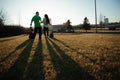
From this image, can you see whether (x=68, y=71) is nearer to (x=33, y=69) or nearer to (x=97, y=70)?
(x=97, y=70)

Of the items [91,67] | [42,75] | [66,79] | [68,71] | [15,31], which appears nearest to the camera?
[66,79]

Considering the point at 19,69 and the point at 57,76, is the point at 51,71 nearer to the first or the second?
the point at 57,76

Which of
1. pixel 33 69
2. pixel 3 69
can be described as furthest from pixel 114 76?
pixel 3 69

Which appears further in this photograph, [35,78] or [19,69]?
[19,69]

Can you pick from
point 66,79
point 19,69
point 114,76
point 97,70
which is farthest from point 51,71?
point 114,76

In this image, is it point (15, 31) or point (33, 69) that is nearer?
point (33, 69)

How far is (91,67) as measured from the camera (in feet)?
10.6

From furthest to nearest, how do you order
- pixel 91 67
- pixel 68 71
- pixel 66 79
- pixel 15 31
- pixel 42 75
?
pixel 15 31 → pixel 91 67 → pixel 68 71 → pixel 42 75 → pixel 66 79

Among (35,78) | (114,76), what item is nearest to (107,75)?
(114,76)

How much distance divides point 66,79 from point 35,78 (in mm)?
593

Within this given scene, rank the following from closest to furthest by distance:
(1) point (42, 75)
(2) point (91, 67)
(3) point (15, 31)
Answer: (1) point (42, 75)
(2) point (91, 67)
(3) point (15, 31)

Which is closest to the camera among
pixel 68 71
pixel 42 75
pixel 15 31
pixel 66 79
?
pixel 66 79

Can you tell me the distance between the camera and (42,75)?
2.83 metres

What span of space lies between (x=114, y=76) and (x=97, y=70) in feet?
1.44
